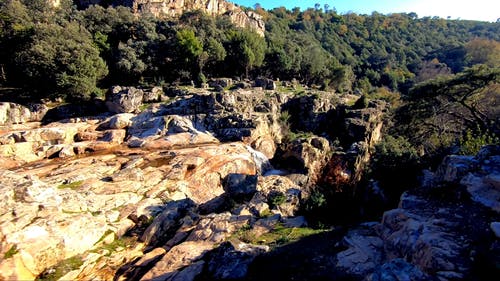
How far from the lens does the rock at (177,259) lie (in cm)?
776

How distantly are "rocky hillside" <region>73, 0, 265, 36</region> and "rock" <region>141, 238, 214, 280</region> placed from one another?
198 feet

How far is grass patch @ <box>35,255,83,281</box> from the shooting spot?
302 inches

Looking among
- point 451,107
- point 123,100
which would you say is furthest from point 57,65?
point 451,107

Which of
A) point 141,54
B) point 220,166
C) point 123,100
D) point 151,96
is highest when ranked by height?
point 141,54

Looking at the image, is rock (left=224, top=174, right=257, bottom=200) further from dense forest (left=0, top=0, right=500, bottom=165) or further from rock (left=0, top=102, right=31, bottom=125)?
rock (left=0, top=102, right=31, bottom=125)

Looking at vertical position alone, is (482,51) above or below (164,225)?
above

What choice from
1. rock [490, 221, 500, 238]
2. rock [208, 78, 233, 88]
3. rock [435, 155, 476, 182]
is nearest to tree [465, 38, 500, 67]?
rock [208, 78, 233, 88]

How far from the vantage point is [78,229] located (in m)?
9.20

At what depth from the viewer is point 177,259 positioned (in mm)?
8414

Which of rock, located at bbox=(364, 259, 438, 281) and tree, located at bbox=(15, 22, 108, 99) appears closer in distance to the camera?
rock, located at bbox=(364, 259, 438, 281)

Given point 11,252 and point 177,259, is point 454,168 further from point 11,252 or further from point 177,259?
point 11,252

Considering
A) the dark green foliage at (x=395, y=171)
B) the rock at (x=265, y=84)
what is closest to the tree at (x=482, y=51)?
the rock at (x=265, y=84)

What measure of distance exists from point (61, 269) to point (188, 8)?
236ft

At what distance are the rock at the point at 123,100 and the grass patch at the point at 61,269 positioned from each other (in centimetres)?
2181
